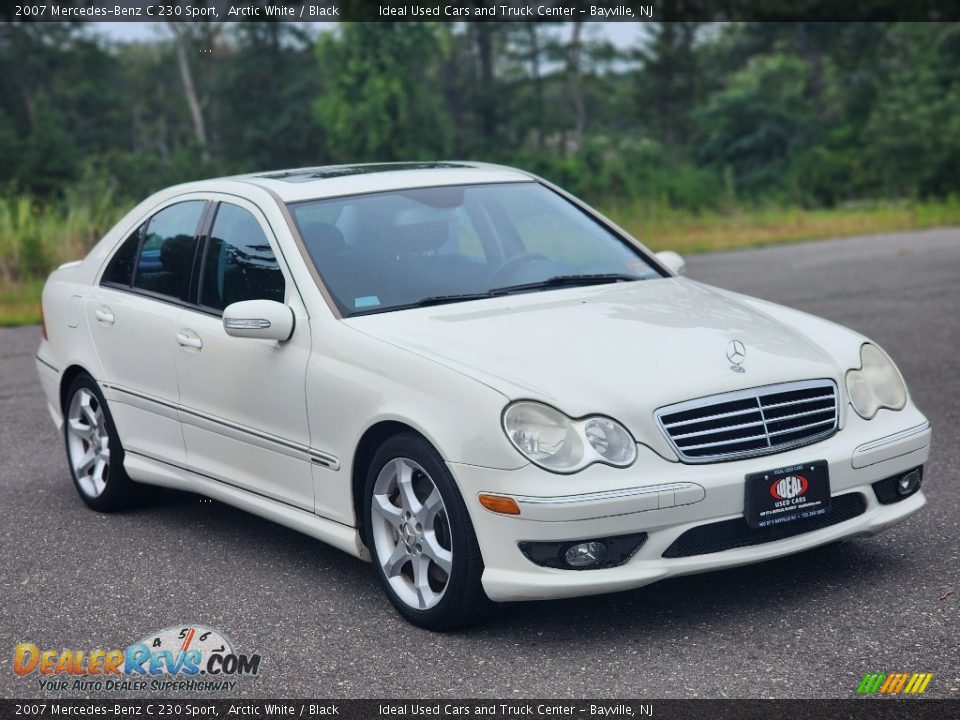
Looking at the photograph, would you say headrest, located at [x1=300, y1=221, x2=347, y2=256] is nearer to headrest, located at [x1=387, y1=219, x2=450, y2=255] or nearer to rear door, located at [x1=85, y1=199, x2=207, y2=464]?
headrest, located at [x1=387, y1=219, x2=450, y2=255]

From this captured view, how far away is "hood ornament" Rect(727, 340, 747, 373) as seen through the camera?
15.3 ft

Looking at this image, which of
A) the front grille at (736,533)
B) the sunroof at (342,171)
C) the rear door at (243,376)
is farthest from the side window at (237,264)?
the front grille at (736,533)

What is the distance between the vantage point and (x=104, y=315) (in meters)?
6.47

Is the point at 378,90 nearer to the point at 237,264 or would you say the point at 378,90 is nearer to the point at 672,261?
the point at 672,261

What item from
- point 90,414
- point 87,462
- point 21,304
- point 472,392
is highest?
point 472,392

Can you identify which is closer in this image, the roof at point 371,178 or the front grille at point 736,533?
the front grille at point 736,533

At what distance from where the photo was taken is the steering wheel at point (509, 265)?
5.51 m

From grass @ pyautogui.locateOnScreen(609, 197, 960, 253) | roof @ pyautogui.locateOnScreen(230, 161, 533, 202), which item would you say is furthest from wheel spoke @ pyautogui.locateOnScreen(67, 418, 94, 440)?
grass @ pyautogui.locateOnScreen(609, 197, 960, 253)

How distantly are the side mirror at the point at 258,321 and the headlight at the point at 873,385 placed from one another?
6.86 ft

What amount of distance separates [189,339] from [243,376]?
18.2 inches

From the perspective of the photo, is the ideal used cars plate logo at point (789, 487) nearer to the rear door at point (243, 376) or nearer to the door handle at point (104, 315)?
the rear door at point (243, 376)

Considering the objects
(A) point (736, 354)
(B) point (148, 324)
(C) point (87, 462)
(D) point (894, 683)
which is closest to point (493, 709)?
(D) point (894, 683)

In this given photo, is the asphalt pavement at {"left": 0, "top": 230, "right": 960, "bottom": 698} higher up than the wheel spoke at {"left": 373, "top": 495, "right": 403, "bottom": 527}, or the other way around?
the wheel spoke at {"left": 373, "top": 495, "right": 403, "bottom": 527}

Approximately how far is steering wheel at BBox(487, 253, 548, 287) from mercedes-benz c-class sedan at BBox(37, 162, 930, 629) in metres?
0.02
